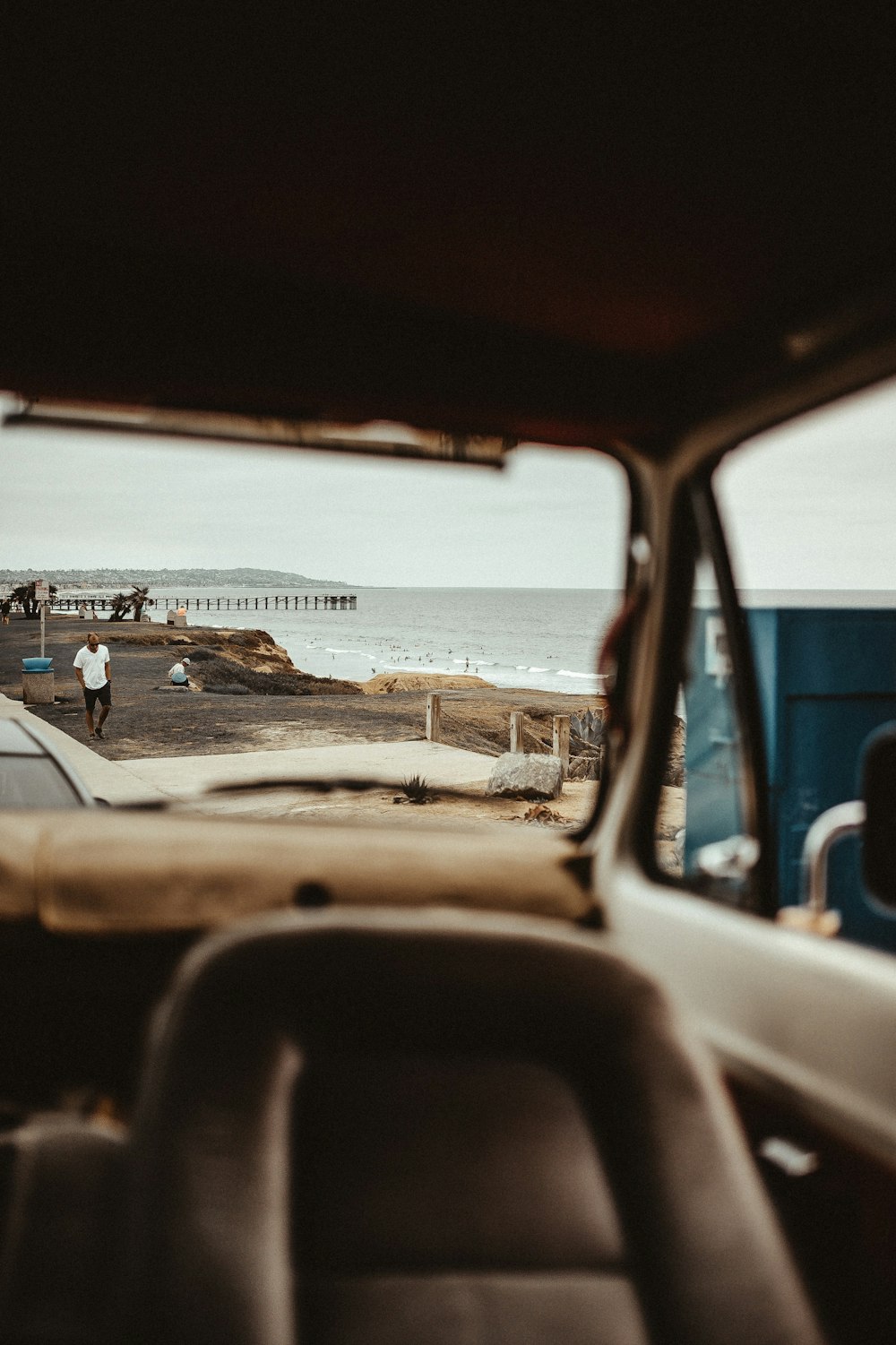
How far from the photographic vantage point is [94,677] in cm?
1126

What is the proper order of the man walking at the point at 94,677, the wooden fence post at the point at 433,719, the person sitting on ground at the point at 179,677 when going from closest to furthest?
the man walking at the point at 94,677
the wooden fence post at the point at 433,719
the person sitting on ground at the point at 179,677

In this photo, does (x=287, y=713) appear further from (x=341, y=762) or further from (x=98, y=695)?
(x=341, y=762)

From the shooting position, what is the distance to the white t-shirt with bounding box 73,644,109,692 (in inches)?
415

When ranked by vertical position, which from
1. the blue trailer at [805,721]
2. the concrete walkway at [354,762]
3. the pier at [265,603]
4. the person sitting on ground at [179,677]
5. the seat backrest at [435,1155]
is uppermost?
the pier at [265,603]

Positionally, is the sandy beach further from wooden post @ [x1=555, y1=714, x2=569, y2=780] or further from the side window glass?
wooden post @ [x1=555, y1=714, x2=569, y2=780]

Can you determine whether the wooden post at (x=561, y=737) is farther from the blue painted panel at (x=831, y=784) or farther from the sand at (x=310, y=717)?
the blue painted panel at (x=831, y=784)

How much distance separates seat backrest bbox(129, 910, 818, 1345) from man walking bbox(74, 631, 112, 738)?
30.7 feet

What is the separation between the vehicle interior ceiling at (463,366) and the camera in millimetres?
1311

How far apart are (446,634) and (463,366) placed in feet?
203

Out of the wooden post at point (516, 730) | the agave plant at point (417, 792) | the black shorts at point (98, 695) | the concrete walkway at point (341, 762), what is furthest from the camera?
the wooden post at point (516, 730)

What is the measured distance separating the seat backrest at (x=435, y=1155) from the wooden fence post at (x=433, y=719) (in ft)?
38.5

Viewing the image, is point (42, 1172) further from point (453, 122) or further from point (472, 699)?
point (472, 699)

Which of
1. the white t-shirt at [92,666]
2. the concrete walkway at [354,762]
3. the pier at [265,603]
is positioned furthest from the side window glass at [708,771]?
the pier at [265,603]

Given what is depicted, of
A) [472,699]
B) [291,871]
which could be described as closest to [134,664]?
[472,699]
